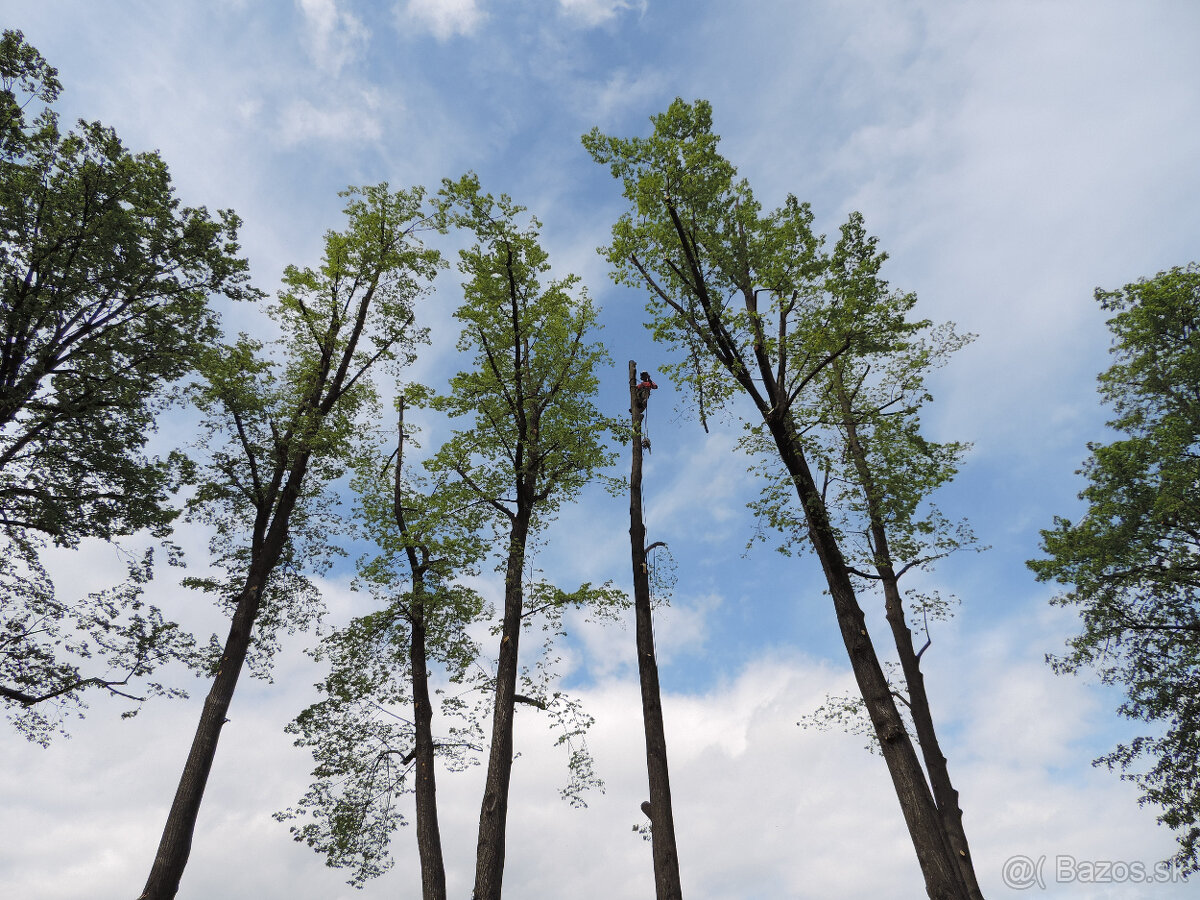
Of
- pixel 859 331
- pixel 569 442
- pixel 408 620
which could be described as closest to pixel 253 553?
pixel 408 620

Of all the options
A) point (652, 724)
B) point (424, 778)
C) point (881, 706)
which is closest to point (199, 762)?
point (424, 778)

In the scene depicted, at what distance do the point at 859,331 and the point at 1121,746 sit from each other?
12943mm

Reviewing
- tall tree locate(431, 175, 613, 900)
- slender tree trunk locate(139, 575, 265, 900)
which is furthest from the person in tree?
slender tree trunk locate(139, 575, 265, 900)

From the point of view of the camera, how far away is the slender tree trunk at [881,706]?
7.50m

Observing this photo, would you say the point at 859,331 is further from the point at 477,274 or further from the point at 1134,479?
the point at 1134,479

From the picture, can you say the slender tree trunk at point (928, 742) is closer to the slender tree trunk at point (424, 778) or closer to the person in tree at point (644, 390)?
the person in tree at point (644, 390)

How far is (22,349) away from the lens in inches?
389

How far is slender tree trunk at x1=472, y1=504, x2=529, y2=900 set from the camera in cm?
938

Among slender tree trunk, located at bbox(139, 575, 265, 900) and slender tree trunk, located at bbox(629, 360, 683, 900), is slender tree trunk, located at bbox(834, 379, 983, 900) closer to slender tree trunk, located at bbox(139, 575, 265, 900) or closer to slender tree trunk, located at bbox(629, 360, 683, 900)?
slender tree trunk, located at bbox(629, 360, 683, 900)

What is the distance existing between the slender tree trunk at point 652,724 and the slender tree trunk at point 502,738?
7.39ft

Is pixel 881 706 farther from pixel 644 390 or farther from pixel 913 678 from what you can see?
pixel 644 390

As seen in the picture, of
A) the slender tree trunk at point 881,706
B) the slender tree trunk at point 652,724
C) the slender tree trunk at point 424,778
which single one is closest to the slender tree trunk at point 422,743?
the slender tree trunk at point 424,778

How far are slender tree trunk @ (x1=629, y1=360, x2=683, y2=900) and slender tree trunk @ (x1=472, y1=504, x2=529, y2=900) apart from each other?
2251mm

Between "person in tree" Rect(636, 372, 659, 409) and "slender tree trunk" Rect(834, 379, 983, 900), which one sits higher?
"person in tree" Rect(636, 372, 659, 409)
